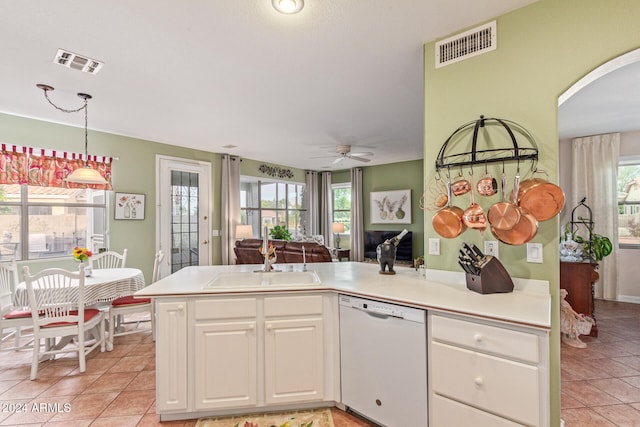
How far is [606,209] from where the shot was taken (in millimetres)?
4637

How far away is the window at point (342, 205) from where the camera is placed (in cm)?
799

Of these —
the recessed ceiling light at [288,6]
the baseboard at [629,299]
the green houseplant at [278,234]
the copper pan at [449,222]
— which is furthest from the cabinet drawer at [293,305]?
the baseboard at [629,299]

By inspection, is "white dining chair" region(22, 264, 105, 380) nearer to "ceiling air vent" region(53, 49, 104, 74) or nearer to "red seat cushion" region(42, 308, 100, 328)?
"red seat cushion" region(42, 308, 100, 328)

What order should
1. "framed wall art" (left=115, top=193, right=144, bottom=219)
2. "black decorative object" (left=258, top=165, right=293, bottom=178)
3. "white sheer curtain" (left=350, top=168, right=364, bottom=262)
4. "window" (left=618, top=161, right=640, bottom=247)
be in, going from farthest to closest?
1. "white sheer curtain" (left=350, top=168, right=364, bottom=262)
2. "black decorative object" (left=258, top=165, right=293, bottom=178)
3. "window" (left=618, top=161, right=640, bottom=247)
4. "framed wall art" (left=115, top=193, right=144, bottom=219)

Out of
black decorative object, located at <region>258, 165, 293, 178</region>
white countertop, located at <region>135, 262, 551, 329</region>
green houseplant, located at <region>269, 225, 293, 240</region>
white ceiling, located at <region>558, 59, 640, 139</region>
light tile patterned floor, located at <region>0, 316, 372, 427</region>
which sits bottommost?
light tile patterned floor, located at <region>0, 316, 372, 427</region>

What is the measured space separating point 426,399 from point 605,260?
193 inches

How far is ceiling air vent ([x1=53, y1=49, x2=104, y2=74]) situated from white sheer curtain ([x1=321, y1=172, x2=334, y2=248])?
19.0 ft

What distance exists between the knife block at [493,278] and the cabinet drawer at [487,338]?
0.34 meters

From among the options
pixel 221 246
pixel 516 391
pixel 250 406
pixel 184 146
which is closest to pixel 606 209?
pixel 516 391

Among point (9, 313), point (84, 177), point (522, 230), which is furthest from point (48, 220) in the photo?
point (522, 230)

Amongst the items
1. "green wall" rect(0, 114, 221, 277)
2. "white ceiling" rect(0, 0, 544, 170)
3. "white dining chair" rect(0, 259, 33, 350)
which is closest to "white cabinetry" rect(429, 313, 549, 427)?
"white ceiling" rect(0, 0, 544, 170)

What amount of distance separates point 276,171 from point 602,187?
584 centimetres

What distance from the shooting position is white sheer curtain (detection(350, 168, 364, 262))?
7.37 metres

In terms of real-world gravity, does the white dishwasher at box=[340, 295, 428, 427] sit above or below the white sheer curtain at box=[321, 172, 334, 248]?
below
